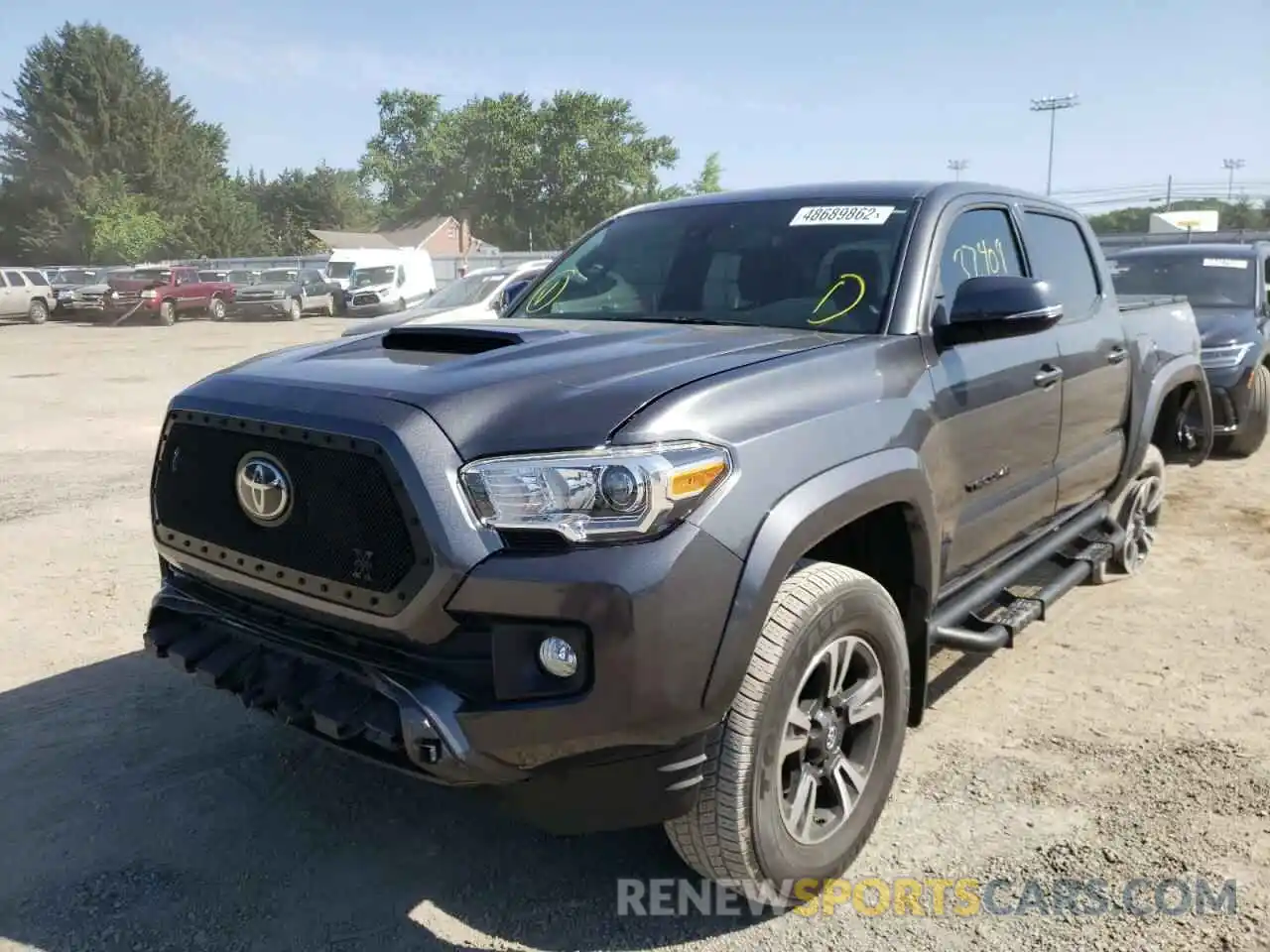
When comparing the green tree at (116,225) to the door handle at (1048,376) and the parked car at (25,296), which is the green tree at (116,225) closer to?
the parked car at (25,296)

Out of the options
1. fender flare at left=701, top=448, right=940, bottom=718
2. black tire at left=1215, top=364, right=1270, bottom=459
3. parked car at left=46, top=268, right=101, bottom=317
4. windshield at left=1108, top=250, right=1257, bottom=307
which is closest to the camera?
fender flare at left=701, top=448, right=940, bottom=718

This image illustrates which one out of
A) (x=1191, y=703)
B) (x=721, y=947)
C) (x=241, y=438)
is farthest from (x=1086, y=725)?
(x=241, y=438)

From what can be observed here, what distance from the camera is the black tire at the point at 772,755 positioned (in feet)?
7.76

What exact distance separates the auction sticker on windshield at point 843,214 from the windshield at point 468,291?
11824 millimetres

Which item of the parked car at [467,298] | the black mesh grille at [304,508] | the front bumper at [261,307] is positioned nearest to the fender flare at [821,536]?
the black mesh grille at [304,508]

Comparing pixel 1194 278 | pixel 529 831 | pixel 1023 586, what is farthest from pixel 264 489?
pixel 1194 278

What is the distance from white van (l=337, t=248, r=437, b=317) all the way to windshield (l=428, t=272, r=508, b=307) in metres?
15.9

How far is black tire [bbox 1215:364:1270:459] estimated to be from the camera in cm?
825

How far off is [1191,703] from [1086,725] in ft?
1.66

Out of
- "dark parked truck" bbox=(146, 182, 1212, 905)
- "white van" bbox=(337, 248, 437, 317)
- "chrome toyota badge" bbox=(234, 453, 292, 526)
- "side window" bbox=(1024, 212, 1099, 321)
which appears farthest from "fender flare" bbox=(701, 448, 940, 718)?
"white van" bbox=(337, 248, 437, 317)

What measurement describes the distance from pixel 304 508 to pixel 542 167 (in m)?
82.8

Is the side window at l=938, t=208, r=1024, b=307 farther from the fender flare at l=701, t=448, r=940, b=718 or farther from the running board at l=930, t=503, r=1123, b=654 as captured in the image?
the running board at l=930, t=503, r=1123, b=654

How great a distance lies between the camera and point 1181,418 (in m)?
5.99

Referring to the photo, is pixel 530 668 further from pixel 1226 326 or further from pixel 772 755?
pixel 1226 326
